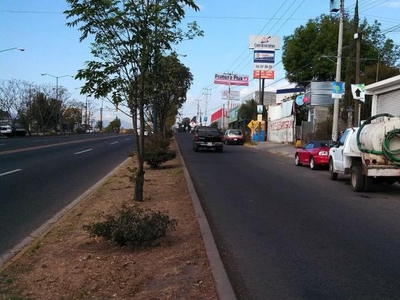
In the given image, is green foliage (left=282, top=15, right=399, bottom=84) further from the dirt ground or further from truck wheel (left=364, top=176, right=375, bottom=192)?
the dirt ground

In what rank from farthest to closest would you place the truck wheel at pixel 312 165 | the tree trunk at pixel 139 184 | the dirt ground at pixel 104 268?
1. the truck wheel at pixel 312 165
2. the tree trunk at pixel 139 184
3. the dirt ground at pixel 104 268

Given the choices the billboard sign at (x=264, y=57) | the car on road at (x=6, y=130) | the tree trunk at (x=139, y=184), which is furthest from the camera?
the billboard sign at (x=264, y=57)

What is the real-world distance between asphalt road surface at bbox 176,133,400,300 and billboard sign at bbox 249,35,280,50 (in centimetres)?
4797

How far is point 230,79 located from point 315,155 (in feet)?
213

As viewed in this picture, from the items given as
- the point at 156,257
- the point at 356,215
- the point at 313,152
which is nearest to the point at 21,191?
the point at 156,257

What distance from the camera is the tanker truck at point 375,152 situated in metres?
13.3

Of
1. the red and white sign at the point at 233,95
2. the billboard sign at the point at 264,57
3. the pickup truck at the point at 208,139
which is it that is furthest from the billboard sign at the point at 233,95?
the pickup truck at the point at 208,139

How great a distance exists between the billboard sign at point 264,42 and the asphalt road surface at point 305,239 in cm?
4797

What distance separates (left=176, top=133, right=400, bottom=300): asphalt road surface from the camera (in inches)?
213

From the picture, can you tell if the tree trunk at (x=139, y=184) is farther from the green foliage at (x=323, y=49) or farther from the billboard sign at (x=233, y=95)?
the billboard sign at (x=233, y=95)

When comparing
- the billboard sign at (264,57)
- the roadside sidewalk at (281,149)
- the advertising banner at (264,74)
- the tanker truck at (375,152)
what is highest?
the billboard sign at (264,57)

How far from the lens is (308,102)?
42781mm

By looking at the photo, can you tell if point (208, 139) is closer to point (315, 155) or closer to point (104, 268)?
point (315, 155)

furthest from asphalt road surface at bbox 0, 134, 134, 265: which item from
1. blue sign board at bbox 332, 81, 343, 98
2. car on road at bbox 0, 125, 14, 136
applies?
car on road at bbox 0, 125, 14, 136
